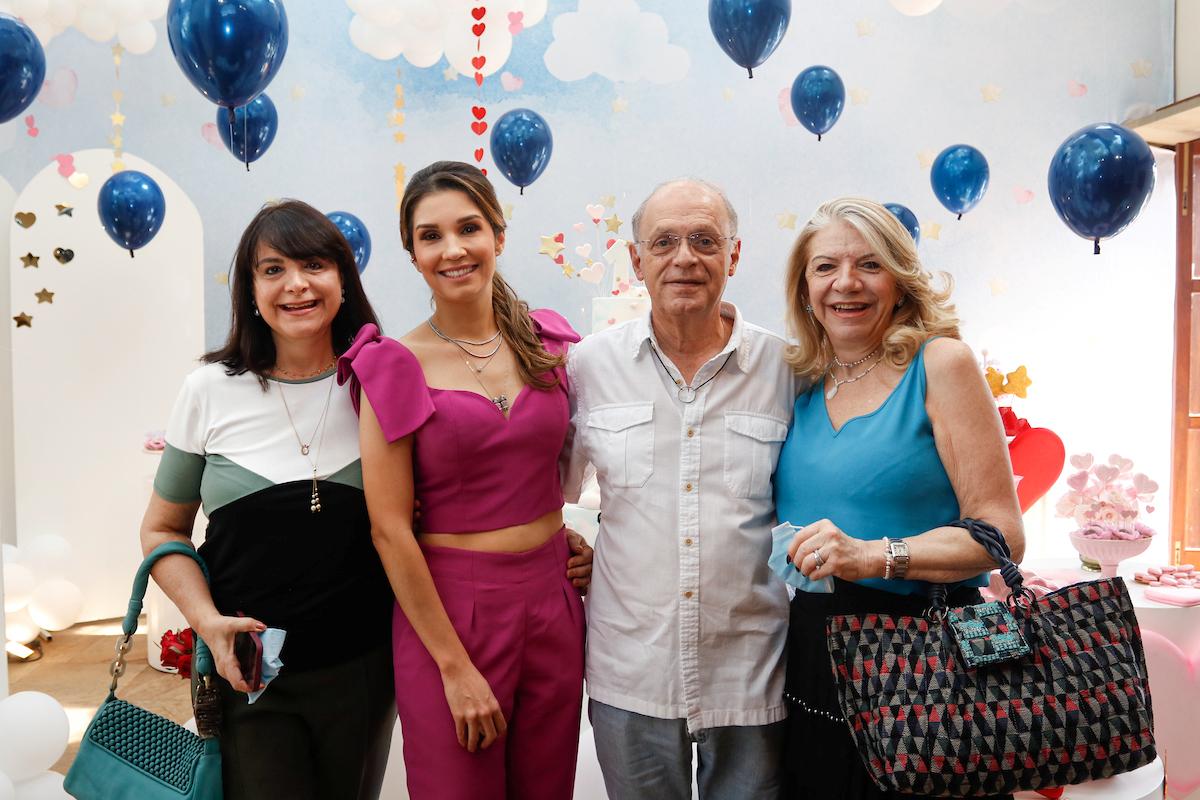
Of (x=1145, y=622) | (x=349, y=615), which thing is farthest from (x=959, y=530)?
(x=1145, y=622)

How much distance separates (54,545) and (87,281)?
1380mm

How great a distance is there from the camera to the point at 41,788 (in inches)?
101

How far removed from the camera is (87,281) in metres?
4.71

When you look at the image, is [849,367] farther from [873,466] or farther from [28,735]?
[28,735]

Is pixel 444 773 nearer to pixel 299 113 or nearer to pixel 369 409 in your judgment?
pixel 369 409

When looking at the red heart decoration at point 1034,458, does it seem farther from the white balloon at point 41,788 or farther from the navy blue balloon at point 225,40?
the white balloon at point 41,788

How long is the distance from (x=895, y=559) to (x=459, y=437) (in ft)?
2.58

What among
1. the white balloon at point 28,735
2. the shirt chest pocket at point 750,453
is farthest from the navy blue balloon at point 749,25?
the white balloon at point 28,735

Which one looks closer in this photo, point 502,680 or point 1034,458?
point 502,680

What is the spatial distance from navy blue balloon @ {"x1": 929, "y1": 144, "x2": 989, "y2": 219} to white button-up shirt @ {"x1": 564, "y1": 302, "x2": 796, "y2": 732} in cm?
341

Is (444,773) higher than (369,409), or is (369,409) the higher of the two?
(369,409)

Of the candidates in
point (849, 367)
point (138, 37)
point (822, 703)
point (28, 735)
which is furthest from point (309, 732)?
point (138, 37)

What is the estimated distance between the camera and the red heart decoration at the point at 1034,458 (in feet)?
11.5

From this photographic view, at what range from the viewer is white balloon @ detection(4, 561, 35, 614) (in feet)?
14.2
